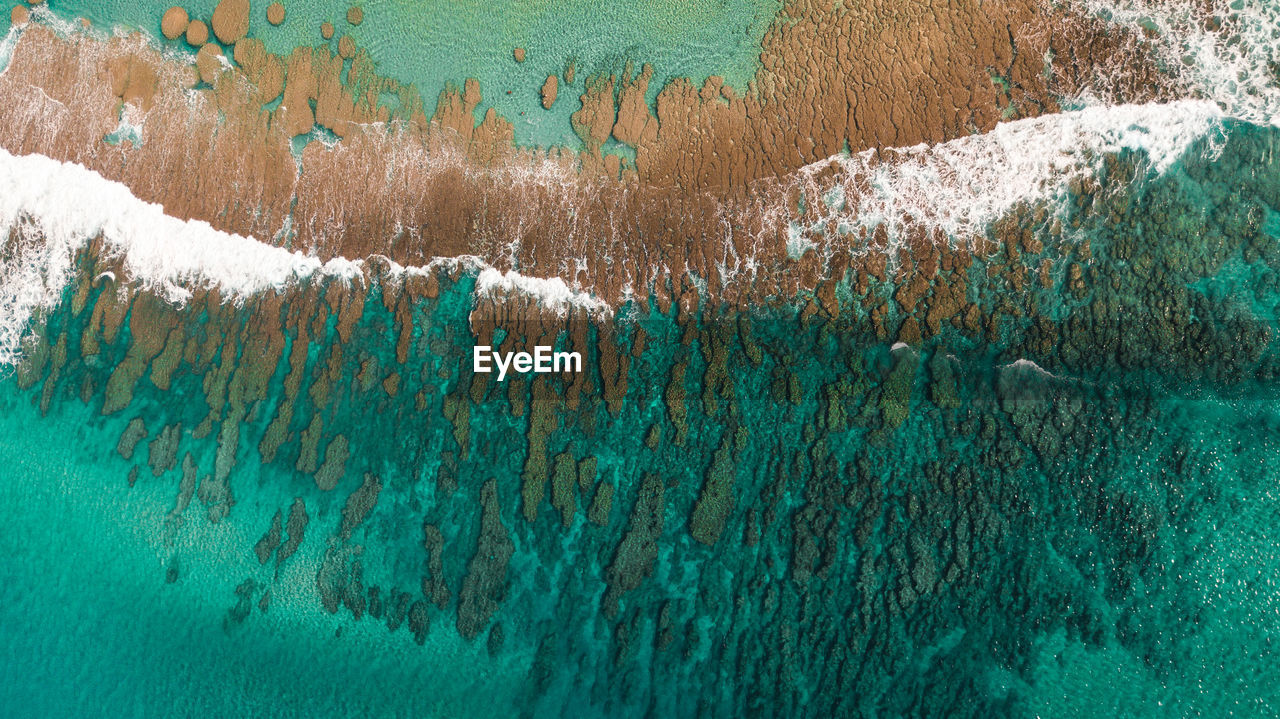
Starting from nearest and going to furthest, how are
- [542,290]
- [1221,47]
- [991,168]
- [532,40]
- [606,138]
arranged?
[1221,47], [991,168], [542,290], [606,138], [532,40]

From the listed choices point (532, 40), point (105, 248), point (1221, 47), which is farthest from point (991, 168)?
point (105, 248)

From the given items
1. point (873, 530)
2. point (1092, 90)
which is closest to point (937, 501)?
point (873, 530)

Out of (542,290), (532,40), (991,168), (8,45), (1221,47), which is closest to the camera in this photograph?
(1221,47)

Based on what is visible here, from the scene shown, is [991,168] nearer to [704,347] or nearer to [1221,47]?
[1221,47]

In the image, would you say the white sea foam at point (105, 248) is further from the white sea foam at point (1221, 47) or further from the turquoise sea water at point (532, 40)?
the white sea foam at point (1221, 47)

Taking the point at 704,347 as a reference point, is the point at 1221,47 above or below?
above
